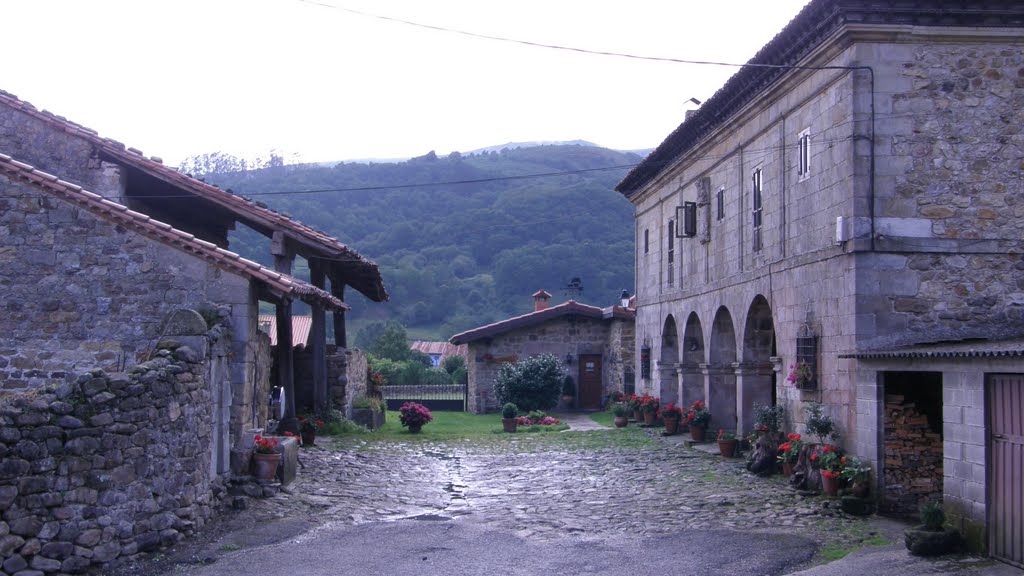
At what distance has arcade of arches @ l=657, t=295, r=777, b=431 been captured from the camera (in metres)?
18.1

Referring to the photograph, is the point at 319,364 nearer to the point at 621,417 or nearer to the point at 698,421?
the point at 698,421

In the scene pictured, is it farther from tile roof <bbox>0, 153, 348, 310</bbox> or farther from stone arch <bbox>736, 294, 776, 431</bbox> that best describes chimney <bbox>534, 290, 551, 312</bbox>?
tile roof <bbox>0, 153, 348, 310</bbox>

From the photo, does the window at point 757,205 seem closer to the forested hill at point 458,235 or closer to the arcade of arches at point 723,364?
the arcade of arches at point 723,364

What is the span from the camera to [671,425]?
22516 millimetres

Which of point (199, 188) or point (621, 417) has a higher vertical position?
point (199, 188)

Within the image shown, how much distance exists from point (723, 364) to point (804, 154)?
6861 millimetres

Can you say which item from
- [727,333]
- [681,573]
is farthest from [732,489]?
[727,333]

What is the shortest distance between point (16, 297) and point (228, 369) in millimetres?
2724

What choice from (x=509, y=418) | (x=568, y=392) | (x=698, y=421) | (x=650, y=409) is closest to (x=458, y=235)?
(x=568, y=392)

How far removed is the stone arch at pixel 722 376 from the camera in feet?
66.7

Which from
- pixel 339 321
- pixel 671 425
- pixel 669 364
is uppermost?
pixel 339 321

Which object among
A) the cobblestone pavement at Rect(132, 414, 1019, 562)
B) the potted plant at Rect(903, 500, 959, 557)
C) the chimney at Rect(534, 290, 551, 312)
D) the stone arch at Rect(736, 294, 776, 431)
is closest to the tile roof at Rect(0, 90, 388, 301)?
the cobblestone pavement at Rect(132, 414, 1019, 562)

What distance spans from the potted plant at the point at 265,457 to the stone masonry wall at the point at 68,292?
1.93 metres

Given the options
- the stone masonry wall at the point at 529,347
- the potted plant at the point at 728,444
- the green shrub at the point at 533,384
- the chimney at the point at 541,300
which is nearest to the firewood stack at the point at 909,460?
the potted plant at the point at 728,444
